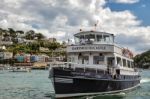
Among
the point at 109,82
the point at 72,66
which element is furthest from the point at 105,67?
the point at 72,66

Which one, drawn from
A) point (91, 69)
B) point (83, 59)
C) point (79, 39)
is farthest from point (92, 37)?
point (91, 69)

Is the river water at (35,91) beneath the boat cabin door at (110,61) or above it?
beneath

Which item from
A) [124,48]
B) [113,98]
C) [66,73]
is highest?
[124,48]

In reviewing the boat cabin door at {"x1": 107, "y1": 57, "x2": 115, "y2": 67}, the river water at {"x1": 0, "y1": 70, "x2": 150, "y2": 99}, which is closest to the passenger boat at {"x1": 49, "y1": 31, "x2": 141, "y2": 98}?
the boat cabin door at {"x1": 107, "y1": 57, "x2": 115, "y2": 67}

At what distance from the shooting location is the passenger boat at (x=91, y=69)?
32312mm

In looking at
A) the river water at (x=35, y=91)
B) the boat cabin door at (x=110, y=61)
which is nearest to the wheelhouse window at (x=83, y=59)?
the boat cabin door at (x=110, y=61)

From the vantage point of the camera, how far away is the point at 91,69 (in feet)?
112

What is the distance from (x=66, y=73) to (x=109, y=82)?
5.33m

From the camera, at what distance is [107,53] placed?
1470 inches

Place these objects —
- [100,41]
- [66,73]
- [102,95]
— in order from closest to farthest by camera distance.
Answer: [66,73] < [102,95] < [100,41]

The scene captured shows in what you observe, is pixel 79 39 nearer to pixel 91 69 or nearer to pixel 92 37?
pixel 92 37

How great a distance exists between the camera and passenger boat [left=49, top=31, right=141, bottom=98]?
106ft

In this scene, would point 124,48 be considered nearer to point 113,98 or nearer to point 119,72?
point 119,72

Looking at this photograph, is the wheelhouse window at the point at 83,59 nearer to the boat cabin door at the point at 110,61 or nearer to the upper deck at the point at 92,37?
the upper deck at the point at 92,37
